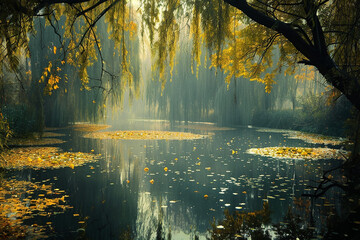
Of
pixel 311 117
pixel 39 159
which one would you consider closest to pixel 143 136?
pixel 39 159

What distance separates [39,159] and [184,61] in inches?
684

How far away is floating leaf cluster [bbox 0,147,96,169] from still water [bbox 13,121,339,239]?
435mm

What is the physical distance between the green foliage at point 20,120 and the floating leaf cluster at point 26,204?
21.0ft

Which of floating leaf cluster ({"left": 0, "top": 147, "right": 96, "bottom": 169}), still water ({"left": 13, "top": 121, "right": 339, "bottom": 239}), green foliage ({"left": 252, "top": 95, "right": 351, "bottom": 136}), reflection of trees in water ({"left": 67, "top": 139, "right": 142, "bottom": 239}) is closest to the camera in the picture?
reflection of trees in water ({"left": 67, "top": 139, "right": 142, "bottom": 239})


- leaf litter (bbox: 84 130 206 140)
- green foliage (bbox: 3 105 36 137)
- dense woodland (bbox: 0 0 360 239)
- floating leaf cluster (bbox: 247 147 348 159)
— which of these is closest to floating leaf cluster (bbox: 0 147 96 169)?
dense woodland (bbox: 0 0 360 239)

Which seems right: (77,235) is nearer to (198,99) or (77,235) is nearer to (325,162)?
(325,162)

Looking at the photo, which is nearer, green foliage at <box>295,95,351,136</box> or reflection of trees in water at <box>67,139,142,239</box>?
reflection of trees in water at <box>67,139,142,239</box>

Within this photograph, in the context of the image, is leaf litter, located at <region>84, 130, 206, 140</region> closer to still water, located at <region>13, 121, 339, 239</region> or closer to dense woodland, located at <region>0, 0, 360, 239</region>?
dense woodland, located at <region>0, 0, 360, 239</region>

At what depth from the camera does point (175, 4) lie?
16.5 feet

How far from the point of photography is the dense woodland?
3.81 m

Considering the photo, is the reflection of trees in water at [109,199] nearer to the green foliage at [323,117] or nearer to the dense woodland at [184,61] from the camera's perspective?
the dense woodland at [184,61]

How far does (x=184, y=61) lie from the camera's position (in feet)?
76.5

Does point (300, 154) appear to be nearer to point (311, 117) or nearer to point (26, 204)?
point (26, 204)

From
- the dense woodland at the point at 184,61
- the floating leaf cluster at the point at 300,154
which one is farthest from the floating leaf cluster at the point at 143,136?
the floating leaf cluster at the point at 300,154
